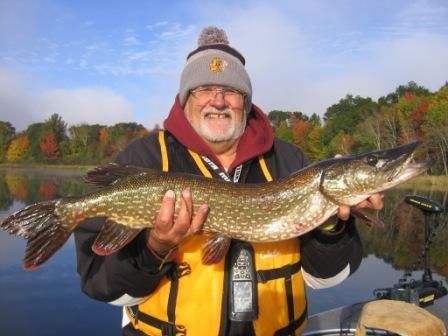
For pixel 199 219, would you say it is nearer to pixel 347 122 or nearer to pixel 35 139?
pixel 347 122

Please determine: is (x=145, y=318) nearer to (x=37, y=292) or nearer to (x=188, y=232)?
(x=188, y=232)

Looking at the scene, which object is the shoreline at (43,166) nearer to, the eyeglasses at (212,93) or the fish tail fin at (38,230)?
the eyeglasses at (212,93)

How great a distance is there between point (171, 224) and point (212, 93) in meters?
1.18

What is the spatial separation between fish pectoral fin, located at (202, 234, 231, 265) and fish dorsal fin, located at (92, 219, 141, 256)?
17.5 inches

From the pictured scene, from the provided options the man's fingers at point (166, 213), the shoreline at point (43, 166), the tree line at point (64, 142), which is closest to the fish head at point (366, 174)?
the man's fingers at point (166, 213)

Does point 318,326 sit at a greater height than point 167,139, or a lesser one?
lesser

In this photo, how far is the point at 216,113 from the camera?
3123 millimetres

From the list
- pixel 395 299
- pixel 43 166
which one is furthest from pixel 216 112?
pixel 43 166

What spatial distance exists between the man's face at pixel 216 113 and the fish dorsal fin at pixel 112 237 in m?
0.90

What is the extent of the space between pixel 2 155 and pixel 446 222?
75.2m

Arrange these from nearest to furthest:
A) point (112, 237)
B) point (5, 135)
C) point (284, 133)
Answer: point (112, 237) → point (284, 133) → point (5, 135)

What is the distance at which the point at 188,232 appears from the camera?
8.57 ft

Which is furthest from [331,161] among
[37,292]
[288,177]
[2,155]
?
[2,155]

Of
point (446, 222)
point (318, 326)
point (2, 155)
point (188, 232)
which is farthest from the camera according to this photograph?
point (2, 155)
